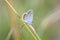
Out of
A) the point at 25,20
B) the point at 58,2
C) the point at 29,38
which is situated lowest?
the point at 25,20

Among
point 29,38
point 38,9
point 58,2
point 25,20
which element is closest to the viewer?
point 25,20

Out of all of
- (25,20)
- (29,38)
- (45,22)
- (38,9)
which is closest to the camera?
(25,20)

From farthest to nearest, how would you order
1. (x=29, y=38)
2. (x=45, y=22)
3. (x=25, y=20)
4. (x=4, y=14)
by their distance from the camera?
(x=4, y=14) → (x=45, y=22) → (x=29, y=38) → (x=25, y=20)

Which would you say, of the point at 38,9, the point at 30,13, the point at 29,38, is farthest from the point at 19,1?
the point at 30,13

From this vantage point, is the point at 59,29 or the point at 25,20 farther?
the point at 59,29

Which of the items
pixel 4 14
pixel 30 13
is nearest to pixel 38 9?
pixel 4 14

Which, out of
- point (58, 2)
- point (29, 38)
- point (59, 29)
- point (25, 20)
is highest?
point (58, 2)

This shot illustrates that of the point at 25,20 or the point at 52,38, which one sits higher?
the point at 52,38

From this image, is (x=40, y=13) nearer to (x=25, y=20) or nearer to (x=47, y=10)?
(x=47, y=10)

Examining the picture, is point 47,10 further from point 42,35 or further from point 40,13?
point 42,35
